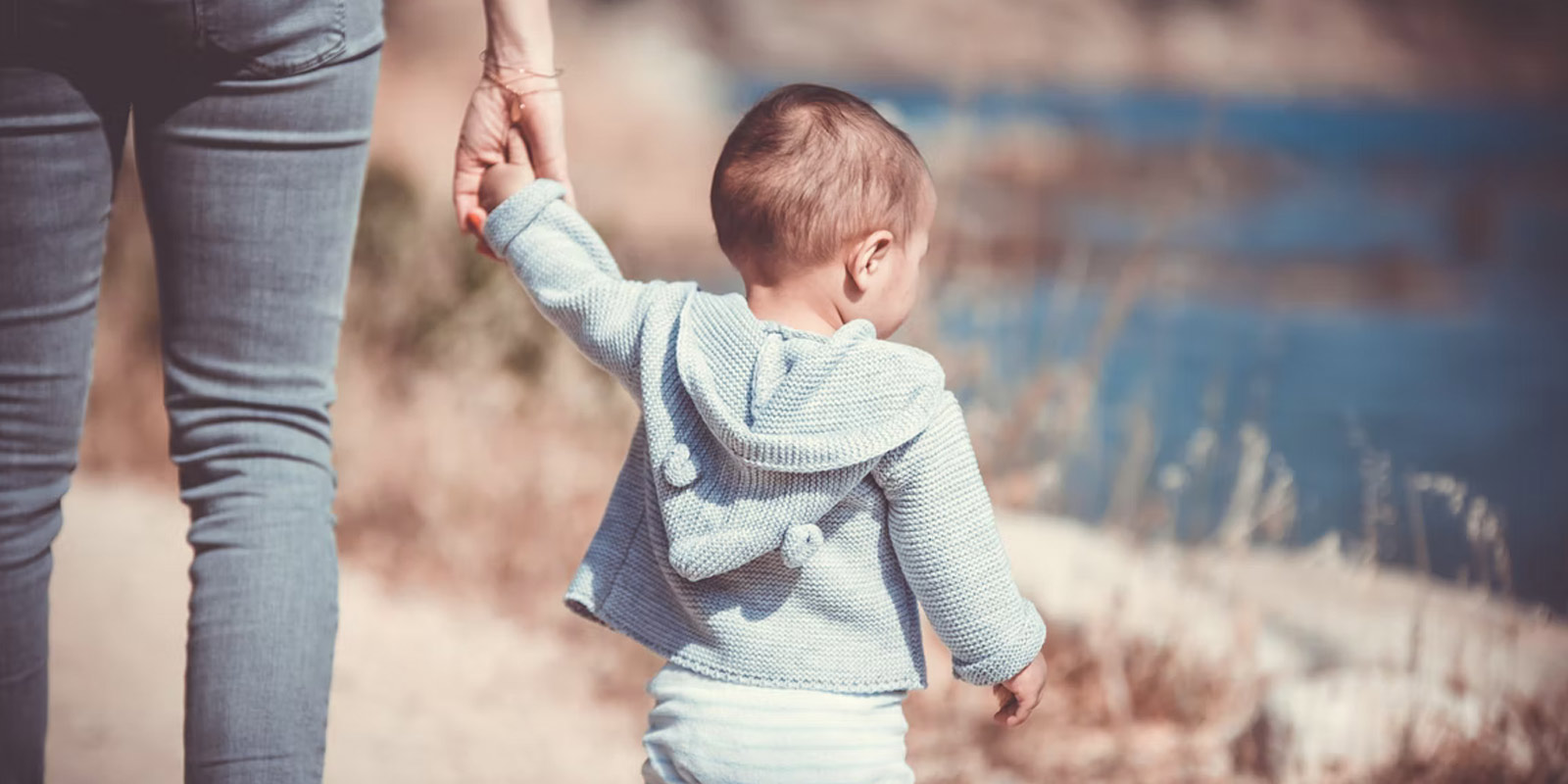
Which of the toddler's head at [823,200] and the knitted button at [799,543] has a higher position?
the toddler's head at [823,200]

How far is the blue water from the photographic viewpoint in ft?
16.5

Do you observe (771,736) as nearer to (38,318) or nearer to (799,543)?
(799,543)

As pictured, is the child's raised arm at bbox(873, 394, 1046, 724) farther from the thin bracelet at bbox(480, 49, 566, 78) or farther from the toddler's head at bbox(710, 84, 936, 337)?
the thin bracelet at bbox(480, 49, 566, 78)

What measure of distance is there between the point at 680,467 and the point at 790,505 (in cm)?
13

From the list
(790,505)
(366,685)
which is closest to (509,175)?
(790,505)

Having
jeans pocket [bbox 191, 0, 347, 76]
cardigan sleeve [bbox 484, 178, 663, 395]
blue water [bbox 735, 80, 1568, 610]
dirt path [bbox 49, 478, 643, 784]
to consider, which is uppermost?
jeans pocket [bbox 191, 0, 347, 76]

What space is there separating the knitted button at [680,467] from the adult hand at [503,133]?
0.37 metres

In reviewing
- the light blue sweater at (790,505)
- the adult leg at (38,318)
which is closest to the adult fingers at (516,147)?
the light blue sweater at (790,505)

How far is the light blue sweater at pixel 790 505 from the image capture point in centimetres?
148

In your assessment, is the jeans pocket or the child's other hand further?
the child's other hand

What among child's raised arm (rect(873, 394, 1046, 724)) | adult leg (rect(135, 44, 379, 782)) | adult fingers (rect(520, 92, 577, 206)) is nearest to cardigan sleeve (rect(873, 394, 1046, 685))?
child's raised arm (rect(873, 394, 1046, 724))

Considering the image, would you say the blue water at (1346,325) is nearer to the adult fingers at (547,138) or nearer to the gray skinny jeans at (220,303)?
the adult fingers at (547,138)

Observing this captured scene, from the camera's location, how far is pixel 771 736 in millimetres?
1528

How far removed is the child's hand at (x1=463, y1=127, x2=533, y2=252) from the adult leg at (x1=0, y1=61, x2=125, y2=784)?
39cm
